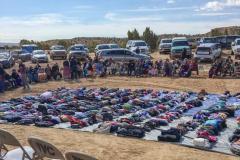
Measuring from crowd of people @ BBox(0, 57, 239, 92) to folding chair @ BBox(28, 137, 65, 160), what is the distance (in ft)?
57.6

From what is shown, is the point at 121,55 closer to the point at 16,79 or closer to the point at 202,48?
the point at 202,48

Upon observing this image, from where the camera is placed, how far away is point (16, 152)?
7680mm

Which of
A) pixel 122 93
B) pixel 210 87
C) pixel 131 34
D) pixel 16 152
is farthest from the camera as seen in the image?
pixel 131 34

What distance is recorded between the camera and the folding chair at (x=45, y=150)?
615 cm

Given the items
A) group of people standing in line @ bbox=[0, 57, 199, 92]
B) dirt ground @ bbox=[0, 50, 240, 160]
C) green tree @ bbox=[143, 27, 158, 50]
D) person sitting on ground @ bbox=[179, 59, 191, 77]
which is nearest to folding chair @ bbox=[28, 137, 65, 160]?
dirt ground @ bbox=[0, 50, 240, 160]

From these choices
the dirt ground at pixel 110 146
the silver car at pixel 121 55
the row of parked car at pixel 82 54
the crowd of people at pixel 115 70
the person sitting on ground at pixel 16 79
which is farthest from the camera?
the row of parked car at pixel 82 54

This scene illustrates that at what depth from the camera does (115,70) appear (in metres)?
27.9

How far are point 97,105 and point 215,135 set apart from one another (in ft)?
18.7

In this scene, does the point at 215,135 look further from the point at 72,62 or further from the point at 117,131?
the point at 72,62

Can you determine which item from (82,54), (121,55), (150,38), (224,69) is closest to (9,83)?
(121,55)

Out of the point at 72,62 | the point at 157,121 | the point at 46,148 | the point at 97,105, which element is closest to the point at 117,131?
the point at 157,121

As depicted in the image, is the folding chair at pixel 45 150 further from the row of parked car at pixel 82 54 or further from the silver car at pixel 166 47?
the silver car at pixel 166 47

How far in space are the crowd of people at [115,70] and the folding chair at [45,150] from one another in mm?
17554

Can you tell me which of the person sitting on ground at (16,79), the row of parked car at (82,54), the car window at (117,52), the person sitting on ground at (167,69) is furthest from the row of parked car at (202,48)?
the person sitting on ground at (16,79)
